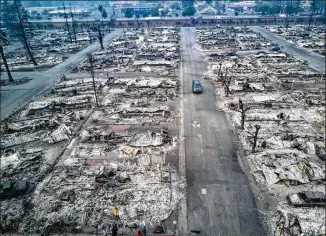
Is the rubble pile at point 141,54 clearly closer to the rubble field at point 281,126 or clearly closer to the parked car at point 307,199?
the rubble field at point 281,126

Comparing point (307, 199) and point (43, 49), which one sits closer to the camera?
point (307, 199)

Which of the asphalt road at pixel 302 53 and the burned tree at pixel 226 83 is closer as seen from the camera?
the burned tree at pixel 226 83

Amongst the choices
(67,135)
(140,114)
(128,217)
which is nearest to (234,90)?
(140,114)

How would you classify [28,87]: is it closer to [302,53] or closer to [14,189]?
[14,189]

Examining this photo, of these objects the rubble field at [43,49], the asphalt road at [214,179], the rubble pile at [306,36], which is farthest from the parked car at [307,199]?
the rubble field at [43,49]

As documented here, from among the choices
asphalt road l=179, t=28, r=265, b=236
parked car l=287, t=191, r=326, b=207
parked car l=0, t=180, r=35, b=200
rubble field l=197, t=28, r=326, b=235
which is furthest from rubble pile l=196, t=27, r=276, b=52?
parked car l=0, t=180, r=35, b=200

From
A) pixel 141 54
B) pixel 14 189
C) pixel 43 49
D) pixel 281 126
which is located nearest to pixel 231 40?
pixel 141 54

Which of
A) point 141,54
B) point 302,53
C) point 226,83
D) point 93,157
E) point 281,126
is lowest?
point 93,157

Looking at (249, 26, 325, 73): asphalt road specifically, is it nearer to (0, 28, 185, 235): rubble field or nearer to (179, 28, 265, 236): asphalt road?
(179, 28, 265, 236): asphalt road
